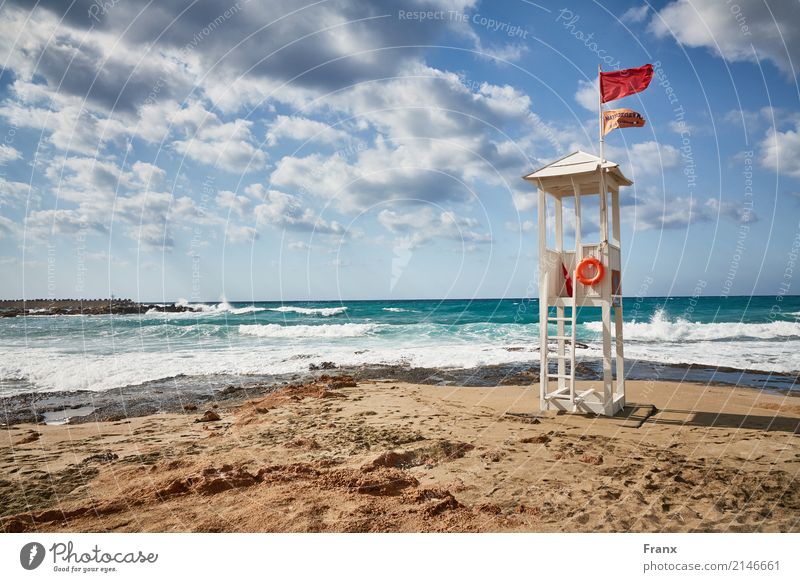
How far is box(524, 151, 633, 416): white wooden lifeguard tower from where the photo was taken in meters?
8.54

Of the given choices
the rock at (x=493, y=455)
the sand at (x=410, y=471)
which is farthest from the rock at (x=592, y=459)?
the rock at (x=493, y=455)

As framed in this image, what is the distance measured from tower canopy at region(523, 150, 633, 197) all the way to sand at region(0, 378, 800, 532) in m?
4.32

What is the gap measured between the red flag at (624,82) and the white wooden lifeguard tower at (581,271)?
45.3 inches

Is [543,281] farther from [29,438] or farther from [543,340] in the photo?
[29,438]

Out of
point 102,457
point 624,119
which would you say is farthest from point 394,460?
point 624,119

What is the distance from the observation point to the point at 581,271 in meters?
8.63

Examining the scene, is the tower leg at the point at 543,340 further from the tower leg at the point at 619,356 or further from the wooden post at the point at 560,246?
the tower leg at the point at 619,356

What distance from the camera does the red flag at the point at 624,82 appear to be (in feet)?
27.2

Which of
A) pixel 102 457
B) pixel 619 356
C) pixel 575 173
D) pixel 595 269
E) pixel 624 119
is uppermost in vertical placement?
pixel 624 119

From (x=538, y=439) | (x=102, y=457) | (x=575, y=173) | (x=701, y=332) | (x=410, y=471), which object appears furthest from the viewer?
(x=701, y=332)

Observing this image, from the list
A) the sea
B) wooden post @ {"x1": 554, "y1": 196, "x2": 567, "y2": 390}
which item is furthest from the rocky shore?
wooden post @ {"x1": 554, "y1": 196, "x2": 567, "y2": 390}

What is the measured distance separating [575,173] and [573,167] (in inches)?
5.9

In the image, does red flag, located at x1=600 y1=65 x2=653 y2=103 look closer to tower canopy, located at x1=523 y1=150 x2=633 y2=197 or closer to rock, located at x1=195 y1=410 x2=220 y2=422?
tower canopy, located at x1=523 y1=150 x2=633 y2=197

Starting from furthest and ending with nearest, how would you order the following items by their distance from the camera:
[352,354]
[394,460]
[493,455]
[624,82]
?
[352,354], [624,82], [493,455], [394,460]
